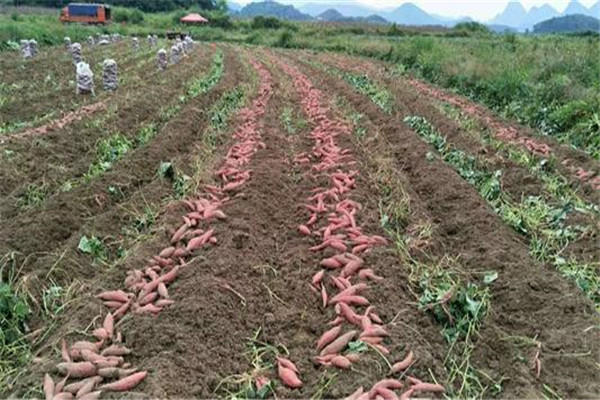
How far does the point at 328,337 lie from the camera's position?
343 cm

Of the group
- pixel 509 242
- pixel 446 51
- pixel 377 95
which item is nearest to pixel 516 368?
pixel 509 242

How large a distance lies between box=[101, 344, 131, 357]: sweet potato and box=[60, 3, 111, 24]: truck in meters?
51.0

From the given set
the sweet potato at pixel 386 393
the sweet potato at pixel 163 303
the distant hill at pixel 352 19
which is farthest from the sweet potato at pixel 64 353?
the distant hill at pixel 352 19

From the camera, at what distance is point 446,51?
18062mm

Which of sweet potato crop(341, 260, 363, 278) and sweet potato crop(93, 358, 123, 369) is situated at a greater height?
sweet potato crop(341, 260, 363, 278)

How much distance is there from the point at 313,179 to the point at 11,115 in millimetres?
6818

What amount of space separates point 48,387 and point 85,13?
53014 mm

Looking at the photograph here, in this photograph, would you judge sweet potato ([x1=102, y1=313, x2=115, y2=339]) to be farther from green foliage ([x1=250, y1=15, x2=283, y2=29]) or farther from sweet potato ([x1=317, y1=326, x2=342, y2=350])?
green foliage ([x1=250, y1=15, x2=283, y2=29])

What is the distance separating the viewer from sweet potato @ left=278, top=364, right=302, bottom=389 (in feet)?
10.1

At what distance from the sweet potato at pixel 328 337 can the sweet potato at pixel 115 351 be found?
1.25 meters

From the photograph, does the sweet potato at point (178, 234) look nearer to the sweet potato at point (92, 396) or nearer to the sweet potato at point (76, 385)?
the sweet potato at point (76, 385)

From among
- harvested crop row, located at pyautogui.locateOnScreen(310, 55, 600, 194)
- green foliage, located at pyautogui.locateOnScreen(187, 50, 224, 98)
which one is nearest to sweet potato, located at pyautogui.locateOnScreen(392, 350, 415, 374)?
harvested crop row, located at pyautogui.locateOnScreen(310, 55, 600, 194)

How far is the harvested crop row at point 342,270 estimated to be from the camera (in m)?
3.13

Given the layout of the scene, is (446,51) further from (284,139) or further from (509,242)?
(509,242)
